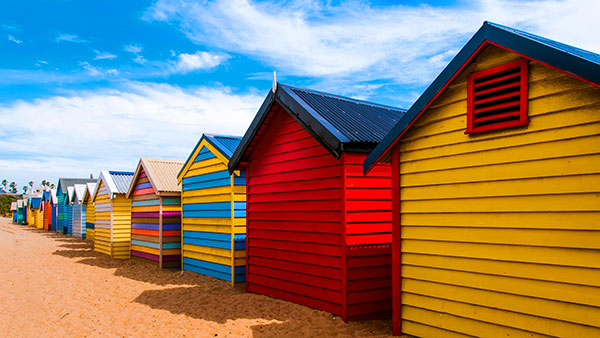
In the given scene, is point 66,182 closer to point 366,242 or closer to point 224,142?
point 224,142

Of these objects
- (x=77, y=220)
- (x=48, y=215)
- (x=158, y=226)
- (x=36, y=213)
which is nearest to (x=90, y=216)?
(x=77, y=220)

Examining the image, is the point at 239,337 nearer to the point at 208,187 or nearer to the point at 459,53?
the point at 459,53

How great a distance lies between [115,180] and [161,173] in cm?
426

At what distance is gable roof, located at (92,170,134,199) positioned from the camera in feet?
61.1

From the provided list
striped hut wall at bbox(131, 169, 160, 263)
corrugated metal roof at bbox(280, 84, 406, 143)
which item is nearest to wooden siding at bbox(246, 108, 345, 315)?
corrugated metal roof at bbox(280, 84, 406, 143)

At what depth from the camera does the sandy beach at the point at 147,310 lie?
7.71 meters

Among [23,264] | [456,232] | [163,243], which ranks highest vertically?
→ [456,232]

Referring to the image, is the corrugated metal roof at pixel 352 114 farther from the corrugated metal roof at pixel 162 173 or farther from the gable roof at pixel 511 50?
the corrugated metal roof at pixel 162 173

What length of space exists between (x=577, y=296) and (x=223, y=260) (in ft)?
29.8

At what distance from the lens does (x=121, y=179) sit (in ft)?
64.4

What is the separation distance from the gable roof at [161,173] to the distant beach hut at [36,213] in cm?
3752

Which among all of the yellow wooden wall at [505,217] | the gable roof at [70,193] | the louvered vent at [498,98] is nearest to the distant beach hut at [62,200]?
the gable roof at [70,193]

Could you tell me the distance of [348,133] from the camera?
795 cm

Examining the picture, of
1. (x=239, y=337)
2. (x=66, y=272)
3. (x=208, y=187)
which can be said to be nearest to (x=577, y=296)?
(x=239, y=337)
